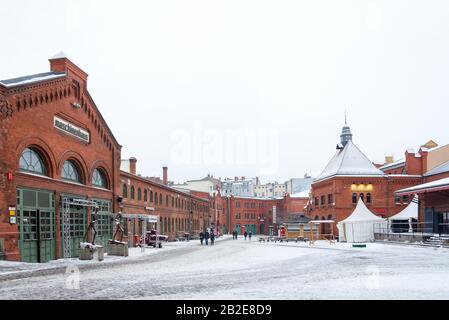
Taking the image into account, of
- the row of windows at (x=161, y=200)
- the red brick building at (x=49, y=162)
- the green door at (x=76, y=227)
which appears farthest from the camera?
the row of windows at (x=161, y=200)

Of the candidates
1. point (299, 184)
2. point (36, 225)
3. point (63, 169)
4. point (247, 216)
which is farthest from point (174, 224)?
point (299, 184)

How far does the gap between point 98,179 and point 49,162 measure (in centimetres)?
754

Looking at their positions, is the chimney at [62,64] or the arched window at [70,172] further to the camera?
the chimney at [62,64]

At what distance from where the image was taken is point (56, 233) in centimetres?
2556

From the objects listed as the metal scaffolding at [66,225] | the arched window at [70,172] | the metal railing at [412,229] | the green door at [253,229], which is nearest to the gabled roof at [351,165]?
the metal railing at [412,229]

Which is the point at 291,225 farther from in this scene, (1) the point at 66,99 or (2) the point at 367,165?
(1) the point at 66,99

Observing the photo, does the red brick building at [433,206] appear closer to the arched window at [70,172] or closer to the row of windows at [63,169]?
the row of windows at [63,169]

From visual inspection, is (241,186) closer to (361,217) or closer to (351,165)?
(351,165)

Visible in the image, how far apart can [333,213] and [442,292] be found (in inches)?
1742

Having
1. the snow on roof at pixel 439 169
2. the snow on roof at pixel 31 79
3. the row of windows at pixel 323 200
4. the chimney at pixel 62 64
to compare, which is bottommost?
the row of windows at pixel 323 200

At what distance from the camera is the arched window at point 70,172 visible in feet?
90.2

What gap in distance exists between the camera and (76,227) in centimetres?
2825

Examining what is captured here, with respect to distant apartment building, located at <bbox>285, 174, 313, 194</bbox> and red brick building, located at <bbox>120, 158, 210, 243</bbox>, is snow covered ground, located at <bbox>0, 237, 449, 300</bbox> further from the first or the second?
distant apartment building, located at <bbox>285, 174, 313, 194</bbox>
